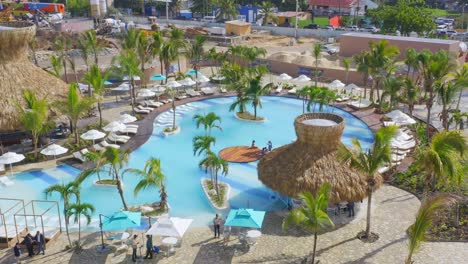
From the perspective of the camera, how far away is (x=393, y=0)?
381ft

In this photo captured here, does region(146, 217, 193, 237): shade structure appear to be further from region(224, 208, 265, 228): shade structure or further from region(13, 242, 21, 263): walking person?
region(13, 242, 21, 263): walking person

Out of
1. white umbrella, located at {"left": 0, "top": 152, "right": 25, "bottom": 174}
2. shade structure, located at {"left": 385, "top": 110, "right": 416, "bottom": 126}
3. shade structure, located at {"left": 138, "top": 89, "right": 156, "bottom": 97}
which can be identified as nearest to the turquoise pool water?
white umbrella, located at {"left": 0, "top": 152, "right": 25, "bottom": 174}

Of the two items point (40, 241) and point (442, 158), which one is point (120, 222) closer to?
point (40, 241)

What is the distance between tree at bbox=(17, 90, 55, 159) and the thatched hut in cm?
1367

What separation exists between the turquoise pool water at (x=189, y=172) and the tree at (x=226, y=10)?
2162 inches

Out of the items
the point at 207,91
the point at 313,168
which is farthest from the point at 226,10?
the point at 313,168

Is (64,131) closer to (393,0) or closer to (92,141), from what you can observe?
(92,141)

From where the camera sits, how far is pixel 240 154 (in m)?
29.1

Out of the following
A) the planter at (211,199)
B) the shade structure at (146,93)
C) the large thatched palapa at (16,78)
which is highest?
the large thatched palapa at (16,78)

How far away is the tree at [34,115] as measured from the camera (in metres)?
26.6

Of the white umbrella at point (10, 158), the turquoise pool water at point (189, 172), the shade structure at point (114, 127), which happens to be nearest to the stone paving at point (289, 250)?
the turquoise pool water at point (189, 172)

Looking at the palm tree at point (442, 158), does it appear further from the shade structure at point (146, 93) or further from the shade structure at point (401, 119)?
the shade structure at point (146, 93)

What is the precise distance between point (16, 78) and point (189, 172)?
42.2 feet

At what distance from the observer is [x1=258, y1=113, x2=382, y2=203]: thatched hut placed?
65.1ft
